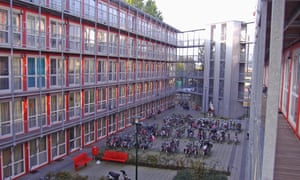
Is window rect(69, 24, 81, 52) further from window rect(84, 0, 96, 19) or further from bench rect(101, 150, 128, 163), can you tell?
bench rect(101, 150, 128, 163)

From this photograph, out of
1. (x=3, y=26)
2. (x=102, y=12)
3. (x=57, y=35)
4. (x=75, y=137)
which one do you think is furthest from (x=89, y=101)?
(x=3, y=26)

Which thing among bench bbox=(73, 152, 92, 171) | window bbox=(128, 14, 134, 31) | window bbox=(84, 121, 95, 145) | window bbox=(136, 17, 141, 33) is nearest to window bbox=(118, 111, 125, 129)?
window bbox=(84, 121, 95, 145)

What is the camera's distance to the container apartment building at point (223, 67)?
3362 cm

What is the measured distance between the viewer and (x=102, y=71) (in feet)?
74.0

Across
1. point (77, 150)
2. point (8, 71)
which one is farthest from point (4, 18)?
point (77, 150)

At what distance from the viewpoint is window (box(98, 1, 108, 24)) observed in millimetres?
21789

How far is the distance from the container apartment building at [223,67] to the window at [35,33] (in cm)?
2405

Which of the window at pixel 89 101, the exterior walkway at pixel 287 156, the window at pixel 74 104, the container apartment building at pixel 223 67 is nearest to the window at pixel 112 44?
the window at pixel 89 101

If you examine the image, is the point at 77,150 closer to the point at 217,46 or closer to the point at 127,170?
the point at 127,170

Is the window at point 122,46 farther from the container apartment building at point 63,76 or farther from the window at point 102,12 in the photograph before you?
the window at point 102,12

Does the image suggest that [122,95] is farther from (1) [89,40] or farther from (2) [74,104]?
(2) [74,104]

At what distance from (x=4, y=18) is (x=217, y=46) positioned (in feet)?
88.3

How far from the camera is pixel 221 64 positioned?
115 feet

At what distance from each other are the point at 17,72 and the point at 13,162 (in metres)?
4.54
